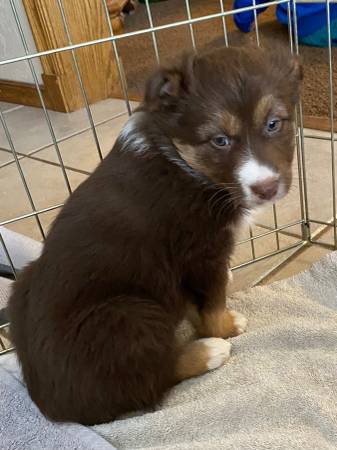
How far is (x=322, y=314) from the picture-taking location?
5.22ft

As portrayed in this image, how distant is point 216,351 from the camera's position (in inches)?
58.7

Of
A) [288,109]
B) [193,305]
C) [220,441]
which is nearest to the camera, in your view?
[220,441]

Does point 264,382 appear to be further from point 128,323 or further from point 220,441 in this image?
point 128,323

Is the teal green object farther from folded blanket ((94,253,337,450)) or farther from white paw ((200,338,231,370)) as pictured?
white paw ((200,338,231,370))

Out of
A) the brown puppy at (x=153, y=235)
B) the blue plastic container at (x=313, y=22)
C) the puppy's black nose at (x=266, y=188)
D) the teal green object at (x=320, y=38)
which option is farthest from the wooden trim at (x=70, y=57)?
the puppy's black nose at (x=266, y=188)

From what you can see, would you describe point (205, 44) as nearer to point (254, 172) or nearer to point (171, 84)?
point (171, 84)

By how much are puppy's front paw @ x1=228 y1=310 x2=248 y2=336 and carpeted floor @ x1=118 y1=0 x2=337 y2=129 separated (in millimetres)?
1154

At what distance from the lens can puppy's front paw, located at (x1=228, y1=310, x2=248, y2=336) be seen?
163 centimetres

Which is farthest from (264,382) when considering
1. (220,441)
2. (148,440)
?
(148,440)

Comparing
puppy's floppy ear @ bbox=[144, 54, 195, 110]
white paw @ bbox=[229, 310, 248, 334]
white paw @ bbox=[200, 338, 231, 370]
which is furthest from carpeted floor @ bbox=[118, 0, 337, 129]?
white paw @ bbox=[200, 338, 231, 370]

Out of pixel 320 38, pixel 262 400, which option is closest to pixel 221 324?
pixel 262 400

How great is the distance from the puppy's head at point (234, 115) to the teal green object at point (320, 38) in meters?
2.74

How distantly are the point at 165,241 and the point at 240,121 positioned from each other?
14.8 inches

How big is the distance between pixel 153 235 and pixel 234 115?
377mm
